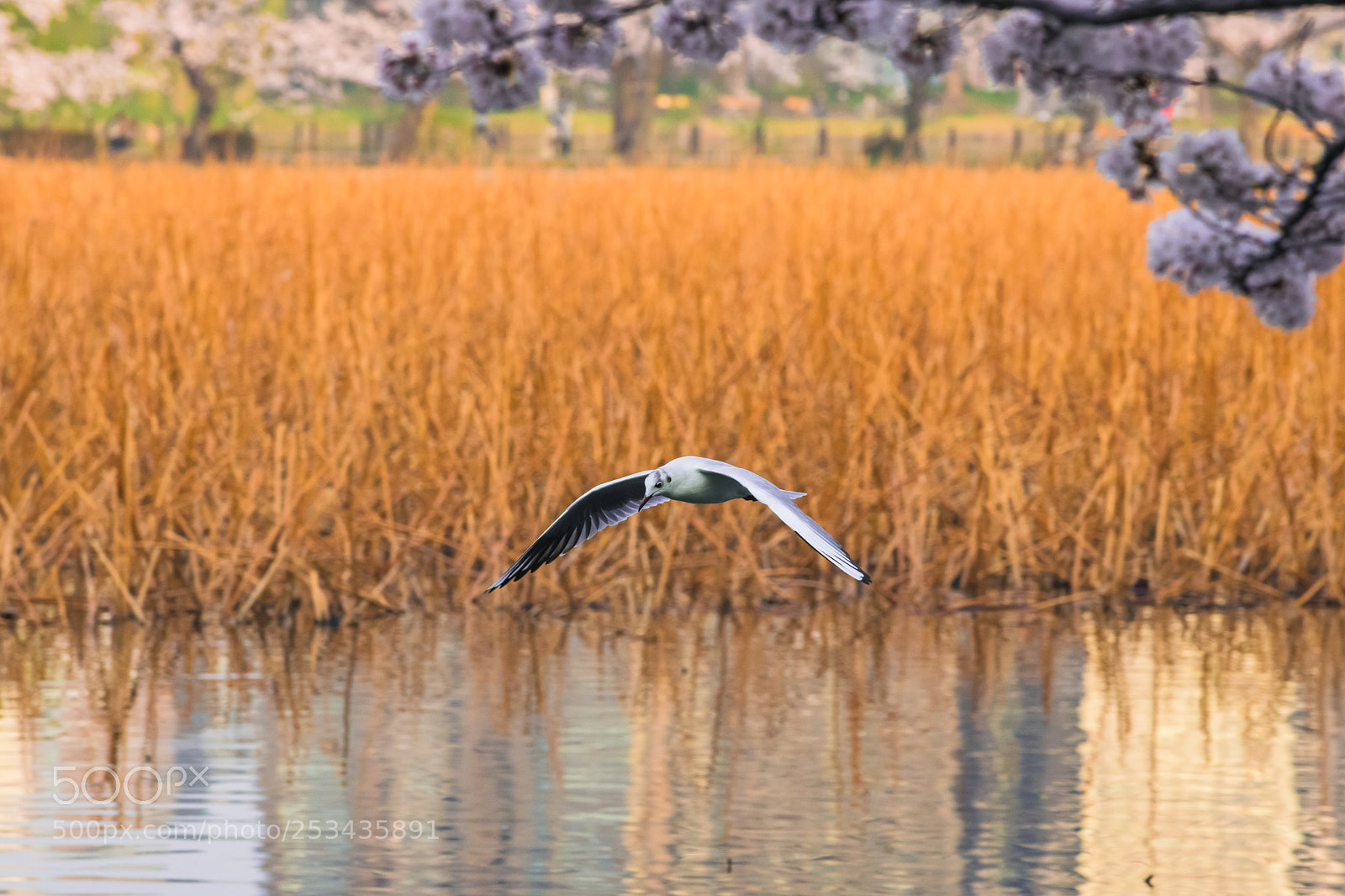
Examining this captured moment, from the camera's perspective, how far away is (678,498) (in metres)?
2.65

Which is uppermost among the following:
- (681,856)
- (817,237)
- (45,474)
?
(817,237)

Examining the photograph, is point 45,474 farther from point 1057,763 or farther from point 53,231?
point 53,231

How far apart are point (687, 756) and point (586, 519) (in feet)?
8.44

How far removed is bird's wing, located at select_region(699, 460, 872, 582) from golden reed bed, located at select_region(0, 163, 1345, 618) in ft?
14.5

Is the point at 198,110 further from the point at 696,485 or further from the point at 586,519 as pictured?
the point at 696,485

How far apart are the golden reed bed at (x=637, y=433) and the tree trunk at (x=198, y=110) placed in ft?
118

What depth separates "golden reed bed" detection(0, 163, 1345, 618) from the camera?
7.18 metres

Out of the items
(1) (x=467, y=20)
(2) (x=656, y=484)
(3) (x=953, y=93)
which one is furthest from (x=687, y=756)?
(3) (x=953, y=93)

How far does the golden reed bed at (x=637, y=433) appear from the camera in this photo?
7184mm

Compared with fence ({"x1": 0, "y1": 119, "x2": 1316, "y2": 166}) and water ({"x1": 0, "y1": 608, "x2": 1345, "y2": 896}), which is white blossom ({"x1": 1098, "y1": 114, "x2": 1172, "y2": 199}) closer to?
water ({"x1": 0, "y1": 608, "x2": 1345, "y2": 896})

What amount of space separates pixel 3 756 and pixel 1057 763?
2513 millimetres

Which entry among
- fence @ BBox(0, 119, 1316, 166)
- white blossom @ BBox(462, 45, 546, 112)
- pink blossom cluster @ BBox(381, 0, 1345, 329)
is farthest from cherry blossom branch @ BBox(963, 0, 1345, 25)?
fence @ BBox(0, 119, 1316, 166)

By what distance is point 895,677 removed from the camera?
6305mm

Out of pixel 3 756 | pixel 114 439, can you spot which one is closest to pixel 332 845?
pixel 3 756
